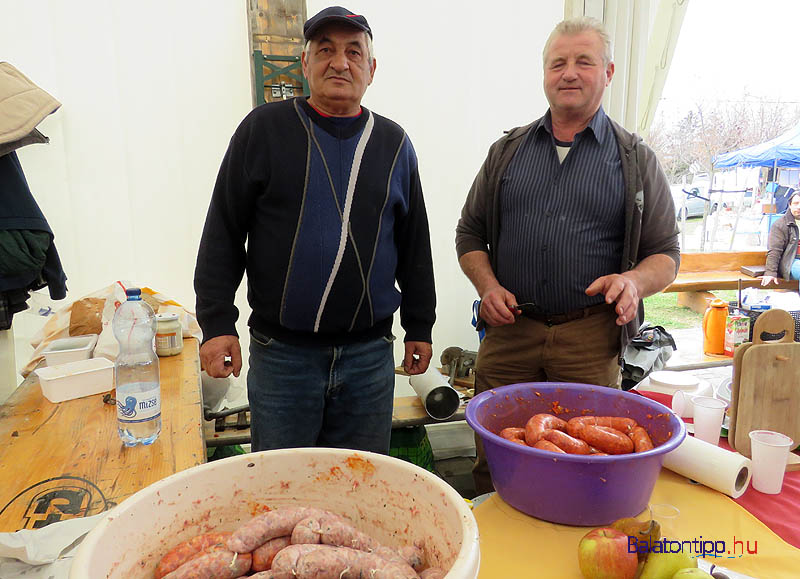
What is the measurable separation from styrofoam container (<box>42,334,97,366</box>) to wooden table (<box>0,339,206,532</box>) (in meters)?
0.19

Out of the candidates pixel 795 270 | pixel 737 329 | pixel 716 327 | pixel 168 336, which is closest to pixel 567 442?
pixel 168 336

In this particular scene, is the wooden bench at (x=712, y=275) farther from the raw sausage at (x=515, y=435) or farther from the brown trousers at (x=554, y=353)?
the raw sausage at (x=515, y=435)

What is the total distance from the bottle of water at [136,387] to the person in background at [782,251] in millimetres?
5386

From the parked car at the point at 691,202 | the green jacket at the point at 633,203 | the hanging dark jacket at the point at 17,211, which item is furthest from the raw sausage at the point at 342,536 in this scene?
the parked car at the point at 691,202

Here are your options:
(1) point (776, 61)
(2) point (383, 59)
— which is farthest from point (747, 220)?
(2) point (383, 59)

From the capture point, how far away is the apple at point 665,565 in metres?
0.88

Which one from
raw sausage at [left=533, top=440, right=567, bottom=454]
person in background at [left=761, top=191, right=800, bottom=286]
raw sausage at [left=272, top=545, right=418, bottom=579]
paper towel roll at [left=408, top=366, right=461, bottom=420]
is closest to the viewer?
raw sausage at [left=272, top=545, right=418, bottom=579]

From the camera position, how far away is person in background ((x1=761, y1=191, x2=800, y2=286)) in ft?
16.6

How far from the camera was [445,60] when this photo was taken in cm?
319

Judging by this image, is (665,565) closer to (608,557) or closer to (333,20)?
(608,557)

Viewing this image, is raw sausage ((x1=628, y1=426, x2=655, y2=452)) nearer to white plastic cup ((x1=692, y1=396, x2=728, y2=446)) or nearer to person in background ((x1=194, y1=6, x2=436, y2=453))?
white plastic cup ((x1=692, y1=396, x2=728, y2=446))

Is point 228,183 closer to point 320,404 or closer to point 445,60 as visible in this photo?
point 320,404

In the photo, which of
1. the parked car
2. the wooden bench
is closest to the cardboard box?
the wooden bench

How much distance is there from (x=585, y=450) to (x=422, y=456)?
5.97 ft
